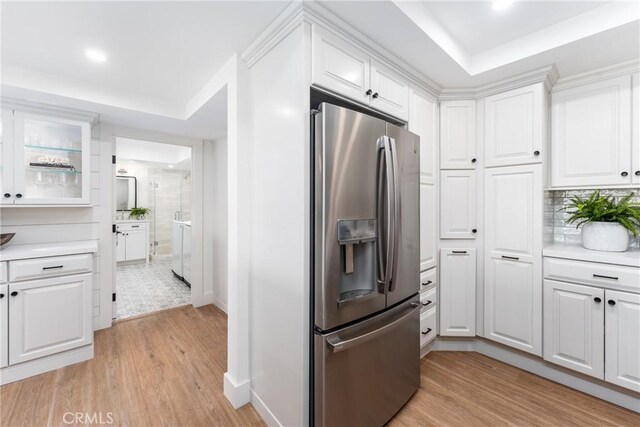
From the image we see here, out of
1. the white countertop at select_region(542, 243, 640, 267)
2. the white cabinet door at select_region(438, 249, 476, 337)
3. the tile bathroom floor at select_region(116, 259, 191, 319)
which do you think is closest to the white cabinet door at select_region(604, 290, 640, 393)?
the white countertop at select_region(542, 243, 640, 267)

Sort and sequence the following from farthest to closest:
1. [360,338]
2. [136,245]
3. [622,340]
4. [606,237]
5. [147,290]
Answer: [136,245], [147,290], [606,237], [622,340], [360,338]

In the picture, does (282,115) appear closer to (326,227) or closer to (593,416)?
(326,227)

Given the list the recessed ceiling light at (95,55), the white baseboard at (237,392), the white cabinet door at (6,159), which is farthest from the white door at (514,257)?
the white cabinet door at (6,159)

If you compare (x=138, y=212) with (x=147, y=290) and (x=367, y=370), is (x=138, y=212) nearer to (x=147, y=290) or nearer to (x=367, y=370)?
(x=147, y=290)

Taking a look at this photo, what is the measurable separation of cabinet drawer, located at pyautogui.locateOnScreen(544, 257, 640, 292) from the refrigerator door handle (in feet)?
4.05

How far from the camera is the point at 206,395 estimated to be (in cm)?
192

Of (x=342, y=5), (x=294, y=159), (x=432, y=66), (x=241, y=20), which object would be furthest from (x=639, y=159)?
(x=241, y=20)

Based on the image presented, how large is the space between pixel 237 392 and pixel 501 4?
2877 millimetres

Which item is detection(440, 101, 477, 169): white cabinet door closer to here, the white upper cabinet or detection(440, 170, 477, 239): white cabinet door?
detection(440, 170, 477, 239): white cabinet door

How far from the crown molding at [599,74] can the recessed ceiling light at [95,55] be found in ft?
11.4

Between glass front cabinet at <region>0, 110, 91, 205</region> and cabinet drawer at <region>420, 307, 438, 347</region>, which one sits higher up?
glass front cabinet at <region>0, 110, 91, 205</region>

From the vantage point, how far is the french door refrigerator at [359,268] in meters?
1.35

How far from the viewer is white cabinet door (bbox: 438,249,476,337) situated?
7.84ft

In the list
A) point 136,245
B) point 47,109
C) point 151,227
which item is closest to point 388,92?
point 47,109
